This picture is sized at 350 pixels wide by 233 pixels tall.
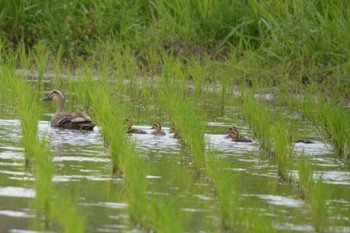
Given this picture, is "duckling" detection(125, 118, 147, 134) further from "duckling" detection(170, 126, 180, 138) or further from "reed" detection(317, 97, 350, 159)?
"reed" detection(317, 97, 350, 159)

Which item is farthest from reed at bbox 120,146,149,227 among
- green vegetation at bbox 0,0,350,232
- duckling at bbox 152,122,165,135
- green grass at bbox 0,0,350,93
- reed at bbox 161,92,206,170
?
green grass at bbox 0,0,350,93

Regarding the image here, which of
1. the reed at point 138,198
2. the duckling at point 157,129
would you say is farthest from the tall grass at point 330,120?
the reed at point 138,198

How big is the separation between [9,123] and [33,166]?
2384 mm

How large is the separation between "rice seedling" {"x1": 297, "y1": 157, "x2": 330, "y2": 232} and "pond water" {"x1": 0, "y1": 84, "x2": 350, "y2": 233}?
0.25 feet

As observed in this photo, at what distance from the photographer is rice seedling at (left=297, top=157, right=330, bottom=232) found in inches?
273

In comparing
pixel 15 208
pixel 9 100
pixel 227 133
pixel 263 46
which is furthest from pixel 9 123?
pixel 263 46

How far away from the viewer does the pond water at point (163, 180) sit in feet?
23.5

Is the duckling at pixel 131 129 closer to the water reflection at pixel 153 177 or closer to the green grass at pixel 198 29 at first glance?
the water reflection at pixel 153 177

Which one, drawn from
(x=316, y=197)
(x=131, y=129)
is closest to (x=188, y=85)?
(x=131, y=129)

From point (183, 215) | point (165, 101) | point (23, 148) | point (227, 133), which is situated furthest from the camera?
point (165, 101)

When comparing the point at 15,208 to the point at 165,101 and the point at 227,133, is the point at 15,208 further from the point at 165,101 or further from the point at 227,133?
the point at 165,101

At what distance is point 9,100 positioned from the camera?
40.0 ft

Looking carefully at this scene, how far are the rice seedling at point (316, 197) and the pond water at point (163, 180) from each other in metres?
0.08

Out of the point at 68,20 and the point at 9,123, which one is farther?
the point at 68,20
